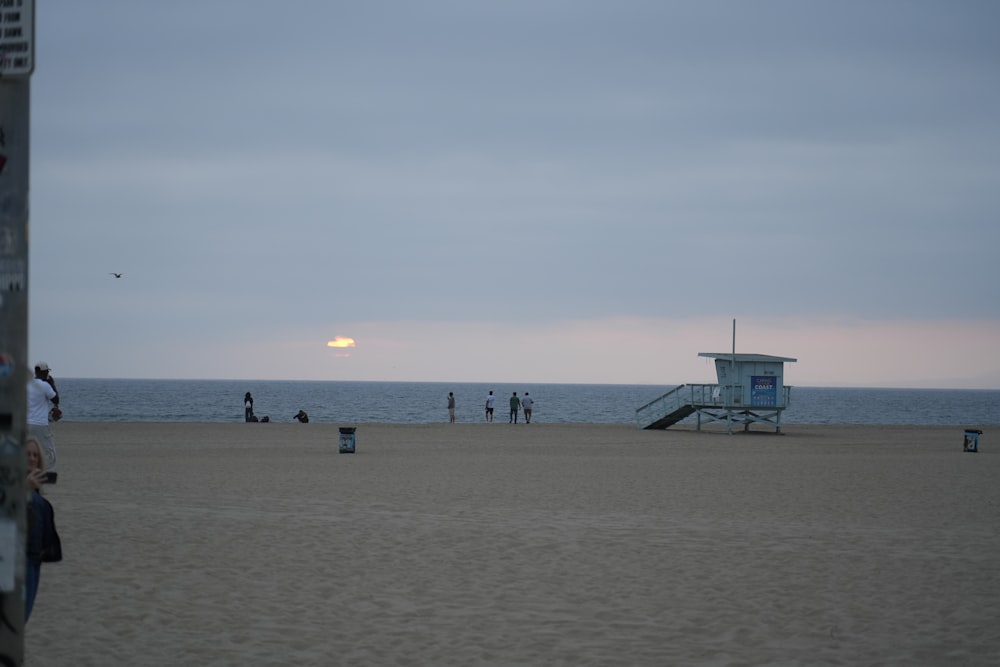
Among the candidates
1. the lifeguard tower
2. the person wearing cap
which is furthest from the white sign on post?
the lifeguard tower

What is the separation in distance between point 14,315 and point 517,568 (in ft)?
25.1

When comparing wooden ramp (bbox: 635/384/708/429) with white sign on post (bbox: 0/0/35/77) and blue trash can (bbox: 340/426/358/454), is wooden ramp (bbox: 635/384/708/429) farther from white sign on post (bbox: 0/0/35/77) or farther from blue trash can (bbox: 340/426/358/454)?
white sign on post (bbox: 0/0/35/77)

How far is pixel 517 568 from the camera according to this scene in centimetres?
1054

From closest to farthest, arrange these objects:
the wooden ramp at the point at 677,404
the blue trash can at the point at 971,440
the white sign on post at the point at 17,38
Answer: the white sign on post at the point at 17,38 < the blue trash can at the point at 971,440 < the wooden ramp at the point at 677,404

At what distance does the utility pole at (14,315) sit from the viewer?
3539mm

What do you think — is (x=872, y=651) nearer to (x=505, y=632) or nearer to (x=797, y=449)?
(x=505, y=632)

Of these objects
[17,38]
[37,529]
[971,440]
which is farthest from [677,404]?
[17,38]

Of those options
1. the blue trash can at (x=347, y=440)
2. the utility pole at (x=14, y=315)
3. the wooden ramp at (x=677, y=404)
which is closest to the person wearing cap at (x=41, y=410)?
the utility pole at (x=14, y=315)

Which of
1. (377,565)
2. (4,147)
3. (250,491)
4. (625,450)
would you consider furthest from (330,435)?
(4,147)

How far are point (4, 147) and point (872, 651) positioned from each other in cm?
663

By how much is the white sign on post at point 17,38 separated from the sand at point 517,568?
472cm

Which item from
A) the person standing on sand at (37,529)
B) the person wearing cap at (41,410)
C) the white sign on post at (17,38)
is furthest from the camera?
the person wearing cap at (41,410)

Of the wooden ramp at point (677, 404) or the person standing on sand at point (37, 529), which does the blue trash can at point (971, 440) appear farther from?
the person standing on sand at point (37, 529)

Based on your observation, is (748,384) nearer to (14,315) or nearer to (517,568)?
(517,568)
